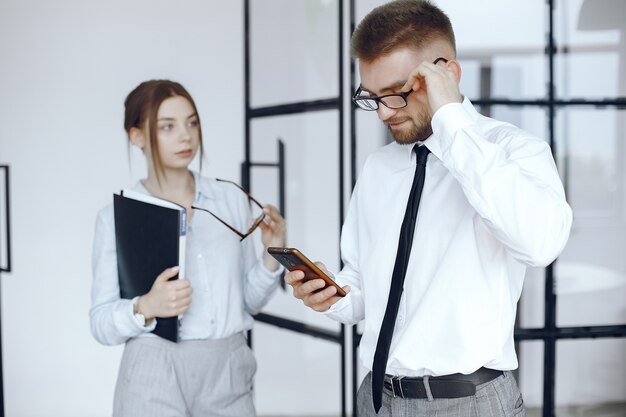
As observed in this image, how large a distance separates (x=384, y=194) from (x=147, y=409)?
0.88m

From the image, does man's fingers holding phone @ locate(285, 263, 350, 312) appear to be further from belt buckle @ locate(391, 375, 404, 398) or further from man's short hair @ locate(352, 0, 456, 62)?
man's short hair @ locate(352, 0, 456, 62)

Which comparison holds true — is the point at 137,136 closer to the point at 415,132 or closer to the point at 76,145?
the point at 415,132

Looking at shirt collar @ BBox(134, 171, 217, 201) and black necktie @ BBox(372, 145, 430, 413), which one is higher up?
shirt collar @ BBox(134, 171, 217, 201)

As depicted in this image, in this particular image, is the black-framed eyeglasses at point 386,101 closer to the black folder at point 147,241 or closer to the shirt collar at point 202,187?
the black folder at point 147,241

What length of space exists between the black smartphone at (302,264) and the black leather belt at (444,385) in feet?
0.80

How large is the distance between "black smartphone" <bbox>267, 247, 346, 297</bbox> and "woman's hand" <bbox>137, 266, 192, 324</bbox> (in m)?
0.41

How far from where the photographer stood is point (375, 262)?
146cm

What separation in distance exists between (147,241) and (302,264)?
22.8 inches

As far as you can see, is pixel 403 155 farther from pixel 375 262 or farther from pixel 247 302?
pixel 247 302

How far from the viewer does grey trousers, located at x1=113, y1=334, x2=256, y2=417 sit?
178 centimetres

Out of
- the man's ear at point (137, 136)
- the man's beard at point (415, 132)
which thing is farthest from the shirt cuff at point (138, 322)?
the man's beard at point (415, 132)

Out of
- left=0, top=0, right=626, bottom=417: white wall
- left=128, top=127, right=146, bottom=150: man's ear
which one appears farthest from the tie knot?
left=0, top=0, right=626, bottom=417: white wall

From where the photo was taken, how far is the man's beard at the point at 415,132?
1.39m

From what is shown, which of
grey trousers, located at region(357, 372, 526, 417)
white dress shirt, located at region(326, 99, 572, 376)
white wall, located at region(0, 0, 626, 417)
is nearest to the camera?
white dress shirt, located at region(326, 99, 572, 376)
